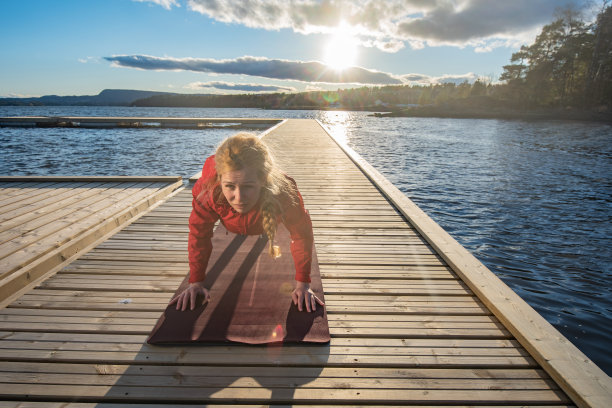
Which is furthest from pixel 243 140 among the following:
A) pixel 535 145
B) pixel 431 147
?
pixel 535 145

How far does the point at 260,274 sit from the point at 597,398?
2380 mm

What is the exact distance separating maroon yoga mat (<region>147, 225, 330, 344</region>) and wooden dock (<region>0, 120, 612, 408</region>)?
0.30ft

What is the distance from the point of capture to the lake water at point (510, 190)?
4871 millimetres

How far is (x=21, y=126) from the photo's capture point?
95.0 feet

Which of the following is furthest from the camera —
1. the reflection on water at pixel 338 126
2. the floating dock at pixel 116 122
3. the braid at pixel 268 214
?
the floating dock at pixel 116 122

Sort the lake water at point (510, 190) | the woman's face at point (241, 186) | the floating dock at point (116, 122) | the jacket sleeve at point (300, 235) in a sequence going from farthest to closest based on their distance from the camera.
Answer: the floating dock at point (116, 122)
the lake water at point (510, 190)
the jacket sleeve at point (300, 235)
the woman's face at point (241, 186)

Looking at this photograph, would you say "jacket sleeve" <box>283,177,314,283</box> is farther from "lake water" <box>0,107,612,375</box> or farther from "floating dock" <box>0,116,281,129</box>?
"floating dock" <box>0,116,281,129</box>

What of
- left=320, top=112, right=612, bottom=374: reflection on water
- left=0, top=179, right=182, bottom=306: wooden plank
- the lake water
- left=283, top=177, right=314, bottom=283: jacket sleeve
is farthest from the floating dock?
left=283, top=177, right=314, bottom=283: jacket sleeve

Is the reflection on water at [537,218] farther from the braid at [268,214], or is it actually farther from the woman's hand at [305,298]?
the braid at [268,214]

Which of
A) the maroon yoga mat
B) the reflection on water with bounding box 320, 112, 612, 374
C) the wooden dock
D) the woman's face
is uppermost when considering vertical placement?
the woman's face

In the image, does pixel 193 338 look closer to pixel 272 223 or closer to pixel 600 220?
pixel 272 223

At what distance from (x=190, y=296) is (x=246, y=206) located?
86cm

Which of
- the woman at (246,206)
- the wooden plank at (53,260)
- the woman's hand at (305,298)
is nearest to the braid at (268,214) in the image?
the woman at (246,206)

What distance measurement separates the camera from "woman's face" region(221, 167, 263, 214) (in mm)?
2156
